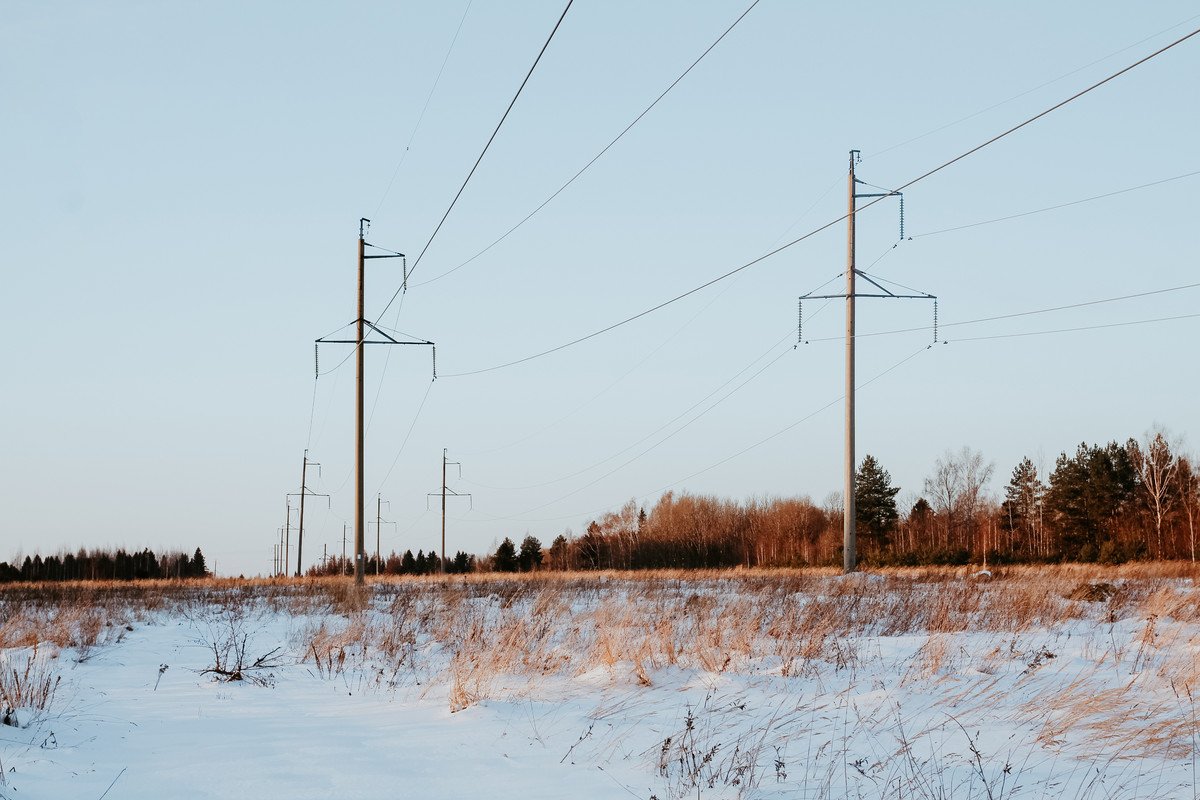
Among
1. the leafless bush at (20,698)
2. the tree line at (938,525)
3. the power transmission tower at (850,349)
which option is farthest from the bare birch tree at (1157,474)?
the leafless bush at (20,698)

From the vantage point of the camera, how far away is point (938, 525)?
3216 inches

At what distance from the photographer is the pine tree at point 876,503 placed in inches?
2869

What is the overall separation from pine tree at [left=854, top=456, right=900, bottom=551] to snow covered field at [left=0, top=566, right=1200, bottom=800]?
62780 millimetres

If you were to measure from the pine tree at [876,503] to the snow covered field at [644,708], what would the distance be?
62780 millimetres

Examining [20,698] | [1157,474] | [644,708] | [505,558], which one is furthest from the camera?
[505,558]

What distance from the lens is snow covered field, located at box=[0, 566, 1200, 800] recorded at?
15.7ft

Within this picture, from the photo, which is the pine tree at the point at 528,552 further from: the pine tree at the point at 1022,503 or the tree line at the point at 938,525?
the pine tree at the point at 1022,503

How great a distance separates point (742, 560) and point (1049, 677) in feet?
252

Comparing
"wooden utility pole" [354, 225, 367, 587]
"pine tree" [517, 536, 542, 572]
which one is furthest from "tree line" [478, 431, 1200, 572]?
"wooden utility pole" [354, 225, 367, 587]

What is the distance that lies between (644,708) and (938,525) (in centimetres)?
8076

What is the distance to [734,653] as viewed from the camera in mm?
8289

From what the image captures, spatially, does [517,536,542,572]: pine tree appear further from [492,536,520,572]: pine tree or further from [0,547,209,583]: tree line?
[0,547,209,583]: tree line

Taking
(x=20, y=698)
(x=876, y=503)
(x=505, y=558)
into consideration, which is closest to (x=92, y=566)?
(x=505, y=558)

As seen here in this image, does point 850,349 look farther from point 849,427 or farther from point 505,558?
point 505,558
